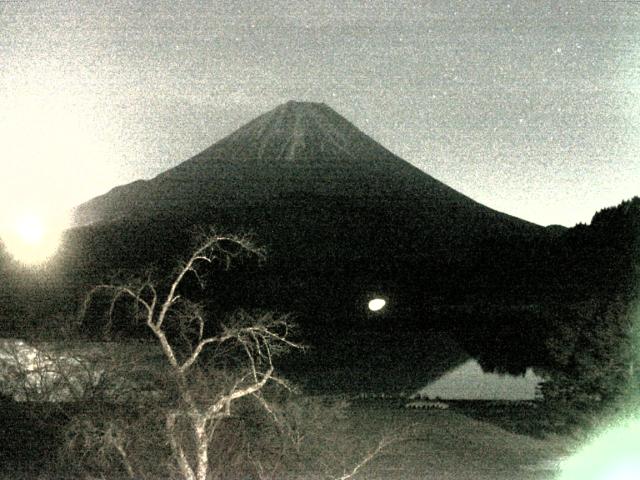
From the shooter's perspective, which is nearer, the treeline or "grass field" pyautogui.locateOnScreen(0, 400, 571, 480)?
"grass field" pyautogui.locateOnScreen(0, 400, 571, 480)

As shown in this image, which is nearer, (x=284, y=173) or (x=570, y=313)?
(x=570, y=313)

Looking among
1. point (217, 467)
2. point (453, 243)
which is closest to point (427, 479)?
point (217, 467)

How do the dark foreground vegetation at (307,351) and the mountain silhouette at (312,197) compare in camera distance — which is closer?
A: the dark foreground vegetation at (307,351)

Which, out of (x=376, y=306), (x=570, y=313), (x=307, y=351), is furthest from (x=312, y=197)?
(x=570, y=313)

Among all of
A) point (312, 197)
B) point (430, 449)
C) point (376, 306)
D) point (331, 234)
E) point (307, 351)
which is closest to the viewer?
point (430, 449)

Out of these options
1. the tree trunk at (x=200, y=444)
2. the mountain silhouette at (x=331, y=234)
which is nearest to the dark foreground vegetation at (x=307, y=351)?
the tree trunk at (x=200, y=444)

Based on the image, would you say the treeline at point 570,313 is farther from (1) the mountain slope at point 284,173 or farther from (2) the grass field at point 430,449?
(1) the mountain slope at point 284,173

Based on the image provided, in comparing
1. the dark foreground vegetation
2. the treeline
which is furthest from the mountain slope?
the treeline

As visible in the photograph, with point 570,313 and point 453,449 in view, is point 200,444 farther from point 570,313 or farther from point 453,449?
point 570,313

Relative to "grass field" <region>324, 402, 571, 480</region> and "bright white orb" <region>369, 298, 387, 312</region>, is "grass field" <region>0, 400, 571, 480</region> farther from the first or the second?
"bright white orb" <region>369, 298, 387, 312</region>
